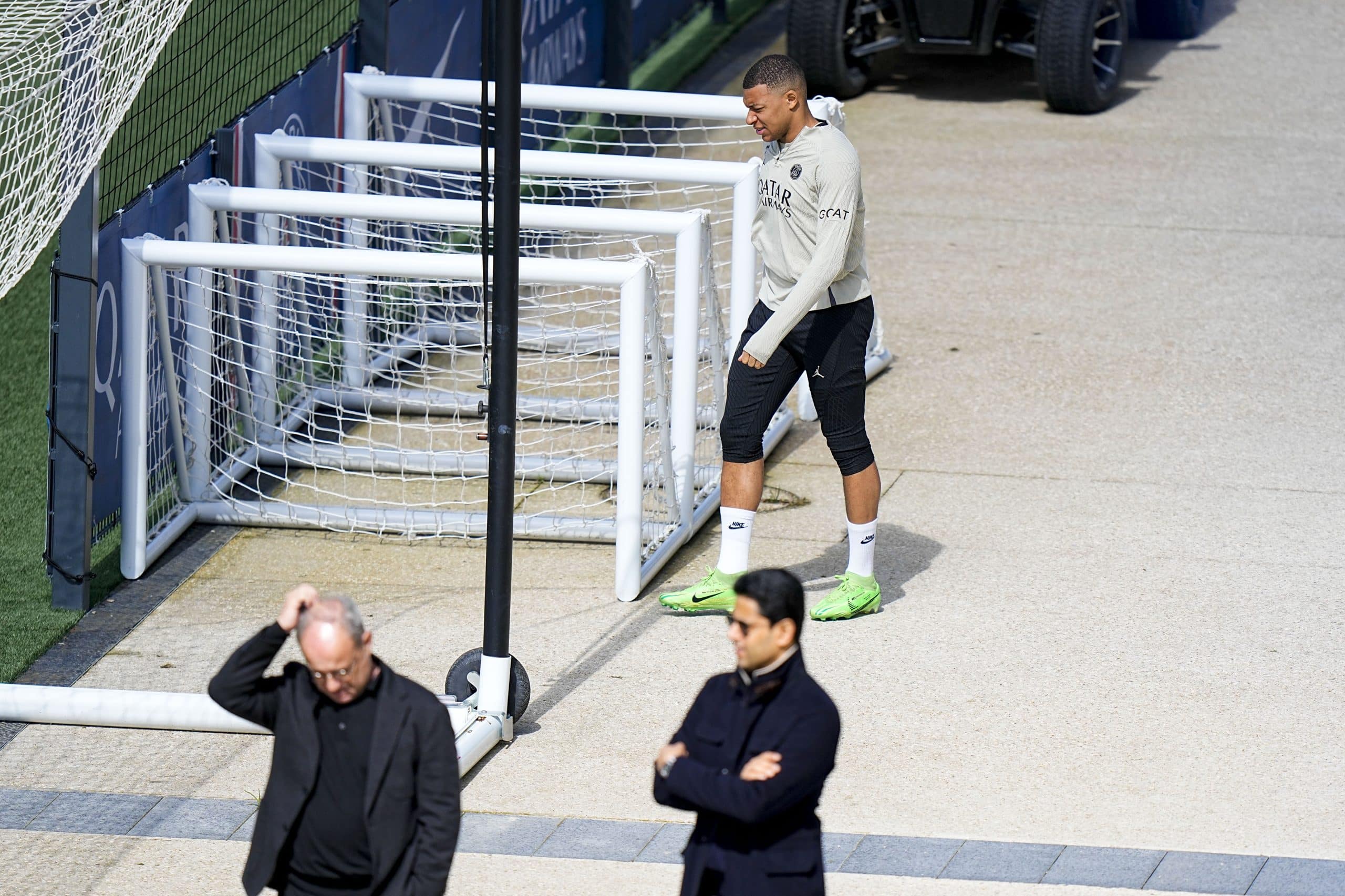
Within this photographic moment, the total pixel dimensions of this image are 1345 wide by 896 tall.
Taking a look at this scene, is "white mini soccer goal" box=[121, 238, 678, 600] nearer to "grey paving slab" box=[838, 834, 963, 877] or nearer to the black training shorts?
the black training shorts

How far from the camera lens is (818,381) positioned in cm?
666

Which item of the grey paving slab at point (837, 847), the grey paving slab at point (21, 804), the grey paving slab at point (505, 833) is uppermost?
the grey paving slab at point (837, 847)

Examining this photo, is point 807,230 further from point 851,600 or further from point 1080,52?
point 1080,52

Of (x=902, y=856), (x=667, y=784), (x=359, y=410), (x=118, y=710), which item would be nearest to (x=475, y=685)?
(x=118, y=710)

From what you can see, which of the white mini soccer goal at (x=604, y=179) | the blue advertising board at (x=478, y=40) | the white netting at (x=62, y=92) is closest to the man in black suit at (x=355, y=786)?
the white netting at (x=62, y=92)

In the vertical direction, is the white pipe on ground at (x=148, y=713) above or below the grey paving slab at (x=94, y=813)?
above

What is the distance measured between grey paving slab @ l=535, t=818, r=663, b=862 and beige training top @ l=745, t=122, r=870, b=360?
1740 mm

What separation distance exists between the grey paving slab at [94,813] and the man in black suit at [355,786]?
171cm

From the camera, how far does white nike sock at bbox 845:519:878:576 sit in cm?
680

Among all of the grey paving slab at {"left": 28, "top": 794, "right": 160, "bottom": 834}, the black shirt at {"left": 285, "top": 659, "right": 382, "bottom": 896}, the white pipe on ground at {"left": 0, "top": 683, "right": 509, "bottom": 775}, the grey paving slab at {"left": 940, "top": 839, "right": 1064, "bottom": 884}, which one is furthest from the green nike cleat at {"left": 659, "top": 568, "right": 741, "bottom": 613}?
the black shirt at {"left": 285, "top": 659, "right": 382, "bottom": 896}

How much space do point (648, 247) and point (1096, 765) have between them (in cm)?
639

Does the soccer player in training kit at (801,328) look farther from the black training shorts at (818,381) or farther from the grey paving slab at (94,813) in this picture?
the grey paving slab at (94,813)

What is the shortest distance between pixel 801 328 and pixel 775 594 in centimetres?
289

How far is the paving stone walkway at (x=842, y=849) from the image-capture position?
5164 mm
